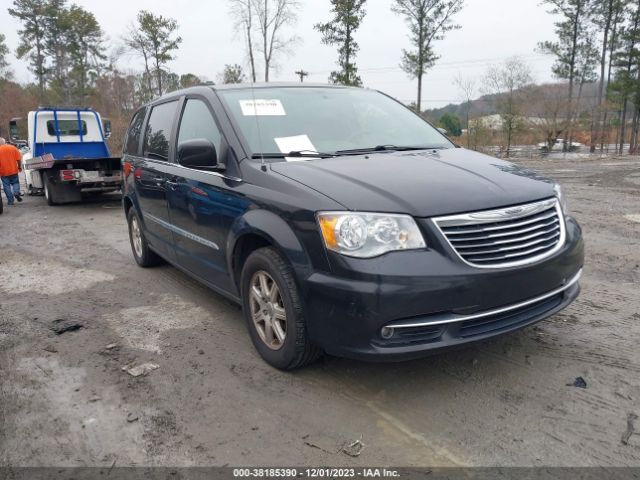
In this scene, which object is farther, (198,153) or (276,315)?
(198,153)

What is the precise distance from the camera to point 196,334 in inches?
159

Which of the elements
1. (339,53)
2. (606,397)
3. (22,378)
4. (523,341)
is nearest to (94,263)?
(22,378)

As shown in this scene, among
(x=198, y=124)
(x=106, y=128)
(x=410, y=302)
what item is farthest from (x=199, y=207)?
(x=106, y=128)

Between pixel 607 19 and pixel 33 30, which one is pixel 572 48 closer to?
pixel 607 19

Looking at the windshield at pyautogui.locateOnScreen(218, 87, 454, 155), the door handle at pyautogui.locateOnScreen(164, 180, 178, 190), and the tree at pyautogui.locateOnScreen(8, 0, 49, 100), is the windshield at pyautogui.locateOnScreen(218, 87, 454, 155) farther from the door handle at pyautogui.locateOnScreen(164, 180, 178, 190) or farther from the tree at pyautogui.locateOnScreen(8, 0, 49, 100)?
the tree at pyautogui.locateOnScreen(8, 0, 49, 100)

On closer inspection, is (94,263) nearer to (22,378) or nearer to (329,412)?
(22,378)

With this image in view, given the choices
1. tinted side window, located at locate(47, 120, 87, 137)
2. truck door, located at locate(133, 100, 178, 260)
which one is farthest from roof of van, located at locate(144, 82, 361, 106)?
tinted side window, located at locate(47, 120, 87, 137)

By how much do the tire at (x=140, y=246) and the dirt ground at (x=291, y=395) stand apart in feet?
3.70

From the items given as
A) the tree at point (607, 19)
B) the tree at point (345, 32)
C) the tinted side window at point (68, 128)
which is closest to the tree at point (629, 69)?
the tree at point (607, 19)

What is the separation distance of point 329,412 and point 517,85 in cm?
4064

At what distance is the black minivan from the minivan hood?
0.01 meters

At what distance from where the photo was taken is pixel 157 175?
15.6 ft

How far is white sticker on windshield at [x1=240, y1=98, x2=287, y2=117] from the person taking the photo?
3.76 m

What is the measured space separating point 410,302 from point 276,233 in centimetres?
89
